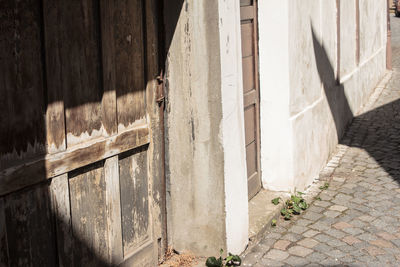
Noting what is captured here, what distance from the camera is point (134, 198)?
4.20 m

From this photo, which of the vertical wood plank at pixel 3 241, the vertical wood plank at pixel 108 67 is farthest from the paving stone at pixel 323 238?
the vertical wood plank at pixel 3 241

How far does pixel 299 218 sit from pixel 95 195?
2734 mm

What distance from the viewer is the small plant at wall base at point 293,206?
597 centimetres

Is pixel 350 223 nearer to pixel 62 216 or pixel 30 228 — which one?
pixel 62 216

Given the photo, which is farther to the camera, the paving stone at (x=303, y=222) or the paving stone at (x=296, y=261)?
the paving stone at (x=303, y=222)

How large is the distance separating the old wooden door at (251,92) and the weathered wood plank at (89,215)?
2.42 metres

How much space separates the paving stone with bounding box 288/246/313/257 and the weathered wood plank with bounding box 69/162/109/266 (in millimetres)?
1800

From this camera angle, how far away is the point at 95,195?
3.80 meters

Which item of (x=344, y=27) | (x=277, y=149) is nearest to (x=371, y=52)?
(x=344, y=27)

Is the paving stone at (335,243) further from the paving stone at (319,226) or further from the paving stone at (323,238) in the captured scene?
the paving stone at (319,226)

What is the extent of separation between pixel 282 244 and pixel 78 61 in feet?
8.59

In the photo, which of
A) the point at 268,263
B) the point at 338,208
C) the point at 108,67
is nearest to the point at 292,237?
the point at 268,263

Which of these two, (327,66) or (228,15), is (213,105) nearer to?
(228,15)

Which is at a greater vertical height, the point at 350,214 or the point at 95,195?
the point at 95,195
